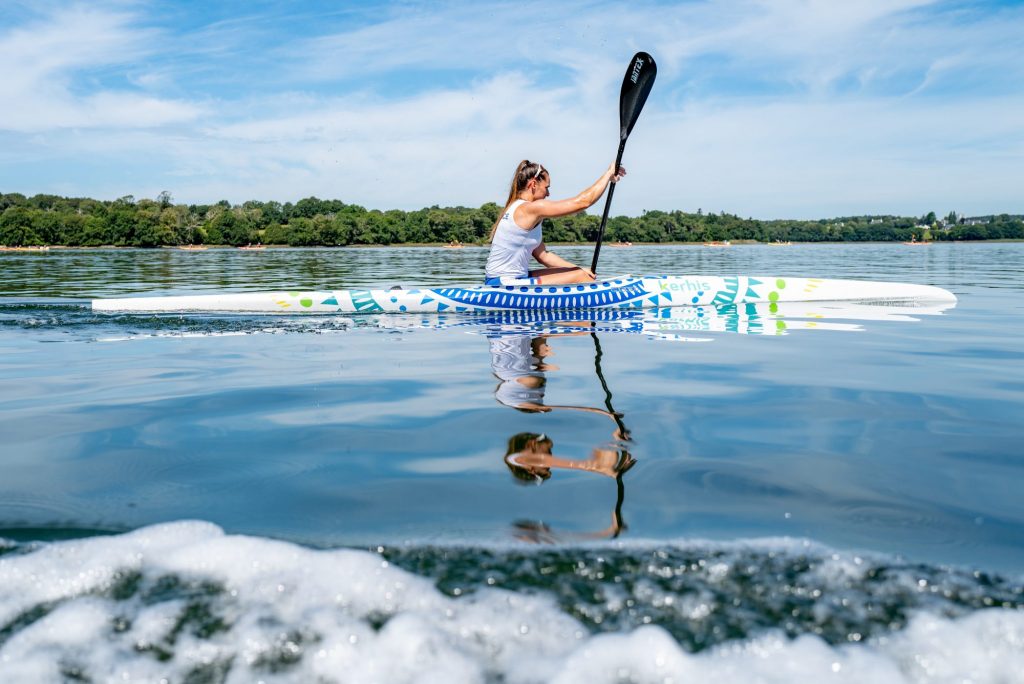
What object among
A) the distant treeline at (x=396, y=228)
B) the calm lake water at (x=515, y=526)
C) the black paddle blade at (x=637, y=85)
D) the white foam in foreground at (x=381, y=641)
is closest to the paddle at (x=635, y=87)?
the black paddle blade at (x=637, y=85)

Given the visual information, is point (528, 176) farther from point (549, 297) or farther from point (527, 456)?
point (527, 456)

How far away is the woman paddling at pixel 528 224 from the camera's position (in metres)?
8.66

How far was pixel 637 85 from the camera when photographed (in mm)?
9719

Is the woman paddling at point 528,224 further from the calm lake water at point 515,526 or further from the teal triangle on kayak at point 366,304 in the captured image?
the calm lake water at point 515,526

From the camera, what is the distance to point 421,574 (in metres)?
2.29

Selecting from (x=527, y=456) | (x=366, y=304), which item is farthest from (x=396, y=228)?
(x=527, y=456)

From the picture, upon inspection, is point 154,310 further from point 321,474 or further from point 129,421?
point 321,474

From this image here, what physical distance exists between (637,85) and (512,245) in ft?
8.38

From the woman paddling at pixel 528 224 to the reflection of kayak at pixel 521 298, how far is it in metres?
0.23

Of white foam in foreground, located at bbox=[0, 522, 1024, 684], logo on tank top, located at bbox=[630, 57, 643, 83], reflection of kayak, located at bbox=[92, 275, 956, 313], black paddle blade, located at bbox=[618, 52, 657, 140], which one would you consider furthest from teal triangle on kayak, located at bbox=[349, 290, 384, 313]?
white foam in foreground, located at bbox=[0, 522, 1024, 684]

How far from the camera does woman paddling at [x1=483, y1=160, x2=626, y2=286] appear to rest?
8.66 metres

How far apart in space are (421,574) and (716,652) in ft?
2.71

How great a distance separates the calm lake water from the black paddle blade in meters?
5.01

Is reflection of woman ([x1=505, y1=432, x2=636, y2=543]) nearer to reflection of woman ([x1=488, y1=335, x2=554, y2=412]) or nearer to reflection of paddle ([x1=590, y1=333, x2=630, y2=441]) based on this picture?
reflection of paddle ([x1=590, y1=333, x2=630, y2=441])
